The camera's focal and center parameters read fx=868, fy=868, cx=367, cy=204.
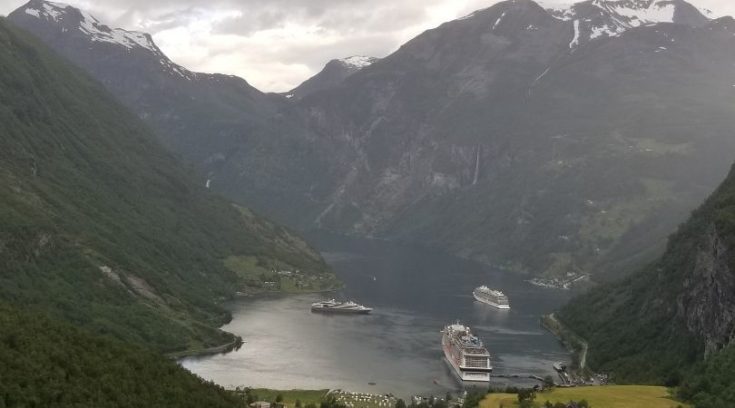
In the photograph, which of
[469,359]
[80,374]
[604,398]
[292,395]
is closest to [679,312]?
[469,359]

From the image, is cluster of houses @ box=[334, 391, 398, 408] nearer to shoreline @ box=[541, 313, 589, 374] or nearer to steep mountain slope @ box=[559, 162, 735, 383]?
steep mountain slope @ box=[559, 162, 735, 383]

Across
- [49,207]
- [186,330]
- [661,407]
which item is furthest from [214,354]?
[661,407]

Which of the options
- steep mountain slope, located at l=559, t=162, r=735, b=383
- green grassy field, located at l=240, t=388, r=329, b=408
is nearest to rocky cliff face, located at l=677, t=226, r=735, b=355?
steep mountain slope, located at l=559, t=162, r=735, b=383

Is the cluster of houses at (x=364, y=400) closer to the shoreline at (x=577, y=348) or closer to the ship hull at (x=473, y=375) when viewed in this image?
the ship hull at (x=473, y=375)

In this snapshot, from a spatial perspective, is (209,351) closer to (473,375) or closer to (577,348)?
(473,375)

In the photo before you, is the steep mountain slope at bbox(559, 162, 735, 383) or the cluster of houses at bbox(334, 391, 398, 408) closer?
the cluster of houses at bbox(334, 391, 398, 408)

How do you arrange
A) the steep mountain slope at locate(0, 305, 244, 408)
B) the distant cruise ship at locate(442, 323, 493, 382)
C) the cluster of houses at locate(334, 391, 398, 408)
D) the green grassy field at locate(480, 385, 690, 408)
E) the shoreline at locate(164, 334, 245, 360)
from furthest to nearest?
1. the shoreline at locate(164, 334, 245, 360)
2. the distant cruise ship at locate(442, 323, 493, 382)
3. the cluster of houses at locate(334, 391, 398, 408)
4. the green grassy field at locate(480, 385, 690, 408)
5. the steep mountain slope at locate(0, 305, 244, 408)
